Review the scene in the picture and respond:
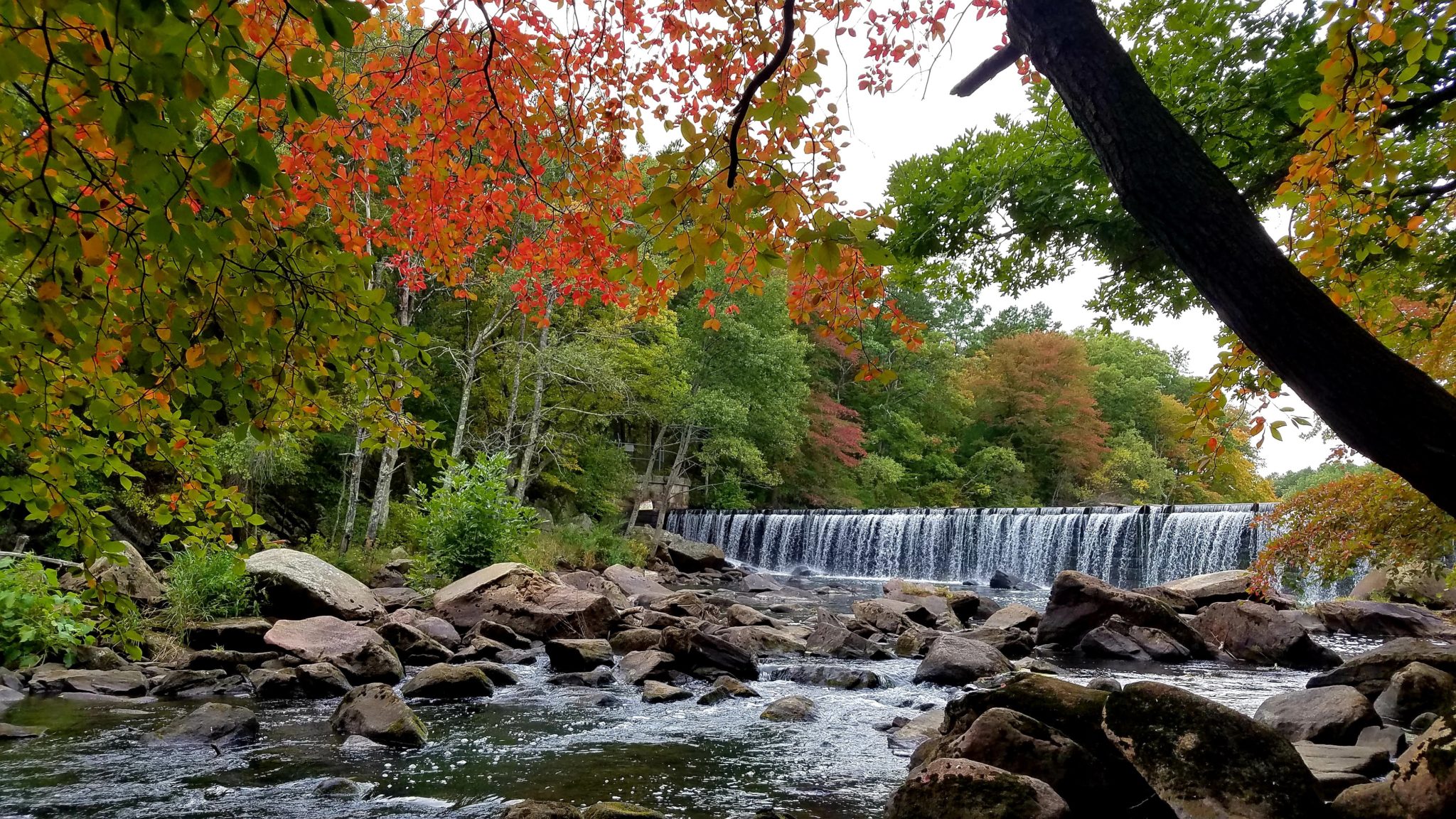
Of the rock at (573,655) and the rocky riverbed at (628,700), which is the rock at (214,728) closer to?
the rocky riverbed at (628,700)

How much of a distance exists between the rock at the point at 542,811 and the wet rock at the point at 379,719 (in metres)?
1.77

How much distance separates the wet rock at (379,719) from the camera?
5.28 m

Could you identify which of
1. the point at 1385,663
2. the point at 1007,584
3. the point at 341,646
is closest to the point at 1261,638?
the point at 1385,663

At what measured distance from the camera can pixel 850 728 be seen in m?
6.04

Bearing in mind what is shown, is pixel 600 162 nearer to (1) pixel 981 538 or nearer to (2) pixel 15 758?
(2) pixel 15 758

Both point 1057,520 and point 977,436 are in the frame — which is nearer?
point 1057,520

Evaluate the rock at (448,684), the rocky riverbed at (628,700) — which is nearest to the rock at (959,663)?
the rocky riverbed at (628,700)

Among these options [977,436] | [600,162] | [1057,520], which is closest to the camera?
[600,162]

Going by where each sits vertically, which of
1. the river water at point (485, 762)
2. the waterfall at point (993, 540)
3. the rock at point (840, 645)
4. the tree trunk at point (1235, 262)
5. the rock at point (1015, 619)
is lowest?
the river water at point (485, 762)

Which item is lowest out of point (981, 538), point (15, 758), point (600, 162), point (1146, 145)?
point (15, 758)

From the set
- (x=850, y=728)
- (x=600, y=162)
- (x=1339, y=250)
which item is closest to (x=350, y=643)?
(x=850, y=728)

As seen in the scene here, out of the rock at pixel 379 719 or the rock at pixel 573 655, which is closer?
the rock at pixel 379 719

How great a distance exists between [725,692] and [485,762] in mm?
2519

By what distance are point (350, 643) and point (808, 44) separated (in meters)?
7.35
